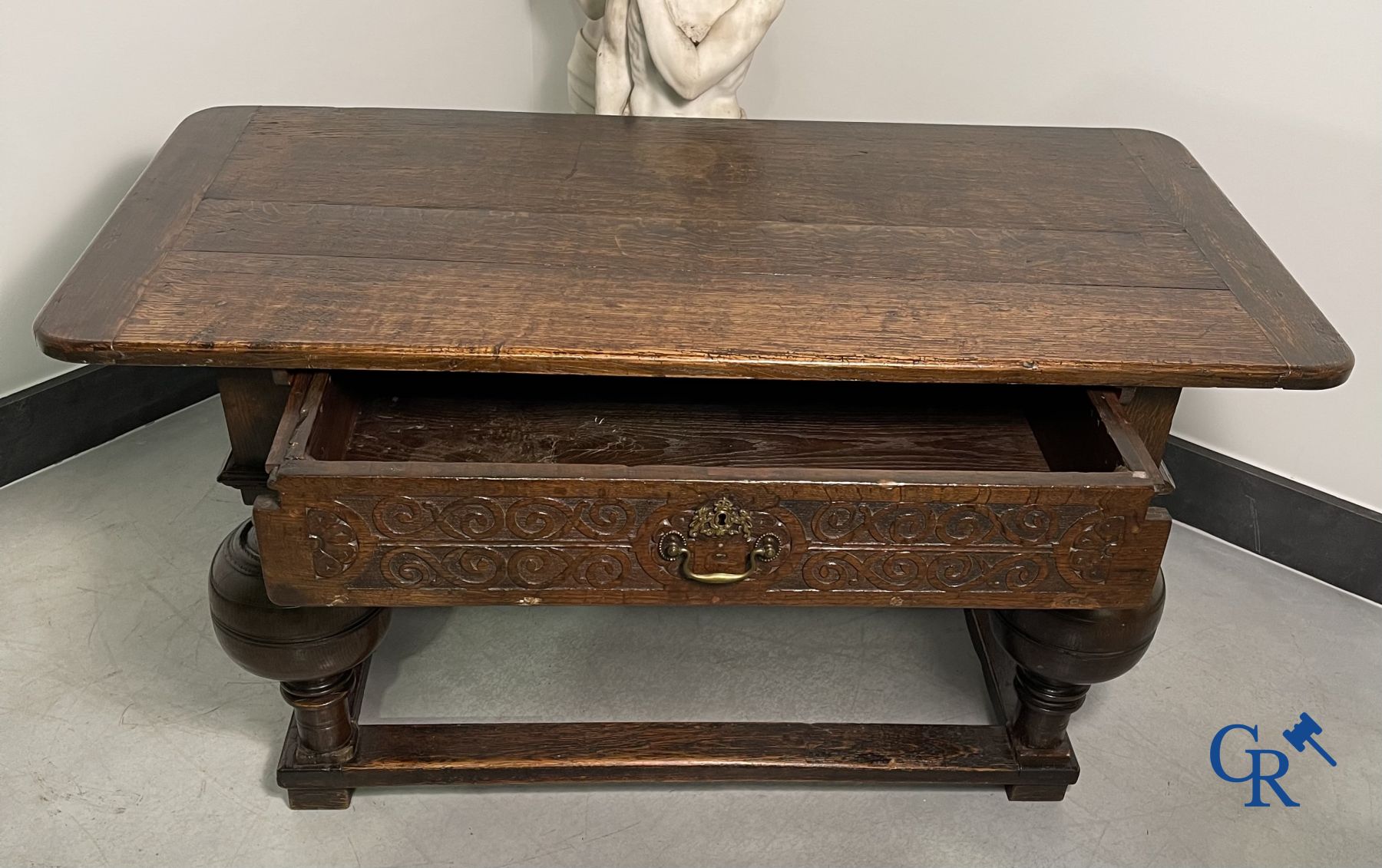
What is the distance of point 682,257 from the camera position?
49.3 inches

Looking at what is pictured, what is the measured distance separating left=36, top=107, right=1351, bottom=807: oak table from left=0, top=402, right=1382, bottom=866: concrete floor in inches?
2.2

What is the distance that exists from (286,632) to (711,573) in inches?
16.5

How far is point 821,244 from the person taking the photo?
1.29m

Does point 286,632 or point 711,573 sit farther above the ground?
point 711,573

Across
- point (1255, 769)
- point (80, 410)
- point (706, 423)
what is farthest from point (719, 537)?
point (80, 410)

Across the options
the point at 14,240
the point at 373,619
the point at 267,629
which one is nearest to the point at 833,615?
the point at 373,619

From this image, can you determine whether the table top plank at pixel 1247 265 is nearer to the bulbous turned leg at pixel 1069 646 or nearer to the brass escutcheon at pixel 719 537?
the bulbous turned leg at pixel 1069 646

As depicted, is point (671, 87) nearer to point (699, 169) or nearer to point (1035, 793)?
point (699, 169)

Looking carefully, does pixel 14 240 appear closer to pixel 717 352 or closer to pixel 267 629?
pixel 267 629

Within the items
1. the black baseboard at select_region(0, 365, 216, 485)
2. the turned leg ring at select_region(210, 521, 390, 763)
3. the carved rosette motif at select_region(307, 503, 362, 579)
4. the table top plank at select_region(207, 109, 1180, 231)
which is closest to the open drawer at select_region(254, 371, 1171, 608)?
the carved rosette motif at select_region(307, 503, 362, 579)

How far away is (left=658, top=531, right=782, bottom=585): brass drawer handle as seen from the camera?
110cm

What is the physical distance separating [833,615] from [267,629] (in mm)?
745

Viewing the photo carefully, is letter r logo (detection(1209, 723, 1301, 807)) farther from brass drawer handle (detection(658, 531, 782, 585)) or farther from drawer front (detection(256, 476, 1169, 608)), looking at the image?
brass drawer handle (detection(658, 531, 782, 585))

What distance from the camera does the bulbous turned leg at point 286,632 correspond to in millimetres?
1219
